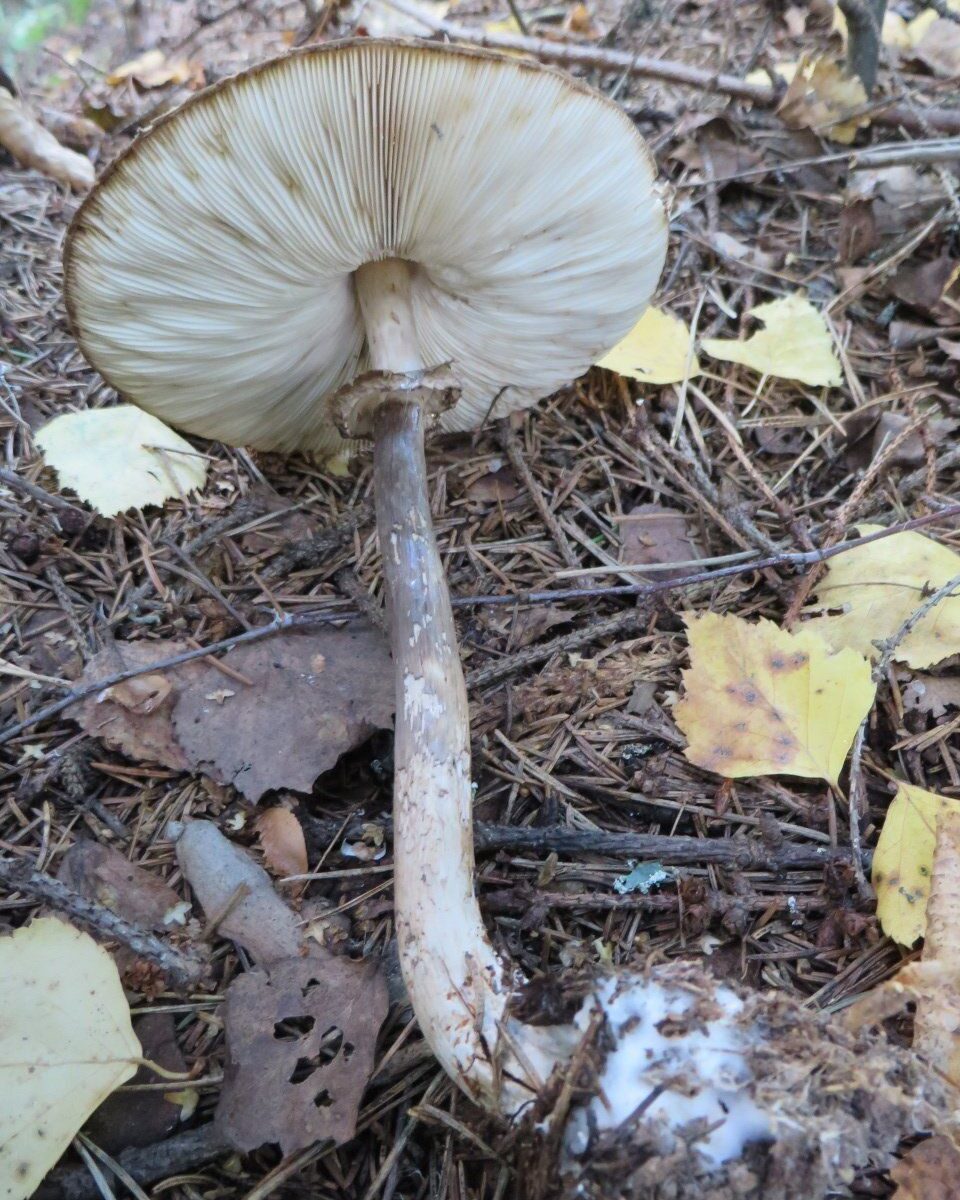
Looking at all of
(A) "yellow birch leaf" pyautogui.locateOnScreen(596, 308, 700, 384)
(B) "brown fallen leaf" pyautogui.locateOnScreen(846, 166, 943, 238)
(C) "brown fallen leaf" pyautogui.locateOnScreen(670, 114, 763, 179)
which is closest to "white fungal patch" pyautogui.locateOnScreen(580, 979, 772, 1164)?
(A) "yellow birch leaf" pyautogui.locateOnScreen(596, 308, 700, 384)

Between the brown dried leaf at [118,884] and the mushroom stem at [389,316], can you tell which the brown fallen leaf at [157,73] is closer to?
the mushroom stem at [389,316]

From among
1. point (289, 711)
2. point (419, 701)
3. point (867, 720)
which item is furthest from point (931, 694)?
point (289, 711)

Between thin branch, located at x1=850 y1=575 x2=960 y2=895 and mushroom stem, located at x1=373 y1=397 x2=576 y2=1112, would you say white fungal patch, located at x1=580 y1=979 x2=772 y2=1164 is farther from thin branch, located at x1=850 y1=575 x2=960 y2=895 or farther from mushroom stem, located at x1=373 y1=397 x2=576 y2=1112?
thin branch, located at x1=850 y1=575 x2=960 y2=895

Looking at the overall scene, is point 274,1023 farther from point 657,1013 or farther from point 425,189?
point 425,189

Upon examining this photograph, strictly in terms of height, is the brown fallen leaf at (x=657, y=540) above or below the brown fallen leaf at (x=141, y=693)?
above

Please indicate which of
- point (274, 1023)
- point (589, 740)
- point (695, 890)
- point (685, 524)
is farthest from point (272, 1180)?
point (685, 524)

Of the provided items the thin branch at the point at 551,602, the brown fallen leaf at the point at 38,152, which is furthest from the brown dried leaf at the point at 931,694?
the brown fallen leaf at the point at 38,152
